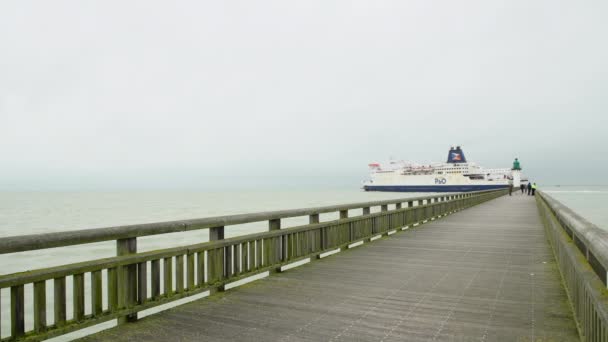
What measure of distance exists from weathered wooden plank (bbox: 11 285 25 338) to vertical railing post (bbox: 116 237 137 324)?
3.02 feet

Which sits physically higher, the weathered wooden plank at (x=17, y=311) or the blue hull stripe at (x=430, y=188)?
the weathered wooden plank at (x=17, y=311)

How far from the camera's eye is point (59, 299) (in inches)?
150

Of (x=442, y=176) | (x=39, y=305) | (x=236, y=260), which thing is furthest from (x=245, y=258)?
(x=442, y=176)

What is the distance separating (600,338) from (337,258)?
6.10 metres

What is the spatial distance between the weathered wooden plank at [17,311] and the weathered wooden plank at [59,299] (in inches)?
11.3

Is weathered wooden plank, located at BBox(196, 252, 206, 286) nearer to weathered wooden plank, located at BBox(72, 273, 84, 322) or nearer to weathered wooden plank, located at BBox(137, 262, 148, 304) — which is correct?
weathered wooden plank, located at BBox(137, 262, 148, 304)

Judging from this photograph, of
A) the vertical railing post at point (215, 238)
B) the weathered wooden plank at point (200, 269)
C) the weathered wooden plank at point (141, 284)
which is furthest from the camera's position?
the vertical railing post at point (215, 238)

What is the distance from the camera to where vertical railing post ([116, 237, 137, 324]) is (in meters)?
4.38

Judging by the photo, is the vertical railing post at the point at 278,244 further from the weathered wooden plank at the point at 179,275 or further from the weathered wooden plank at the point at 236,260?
the weathered wooden plank at the point at 179,275

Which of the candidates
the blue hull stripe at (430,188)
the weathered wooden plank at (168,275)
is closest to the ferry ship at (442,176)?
the blue hull stripe at (430,188)

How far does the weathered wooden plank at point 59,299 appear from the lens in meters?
3.79

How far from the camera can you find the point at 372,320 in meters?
4.82

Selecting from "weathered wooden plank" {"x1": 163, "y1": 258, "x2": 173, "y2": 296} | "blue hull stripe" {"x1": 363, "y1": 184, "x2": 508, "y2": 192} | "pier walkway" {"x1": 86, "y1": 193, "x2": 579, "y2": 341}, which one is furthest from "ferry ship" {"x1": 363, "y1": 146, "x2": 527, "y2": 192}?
"weathered wooden plank" {"x1": 163, "y1": 258, "x2": 173, "y2": 296}

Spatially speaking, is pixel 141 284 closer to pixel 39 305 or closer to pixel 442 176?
pixel 39 305
